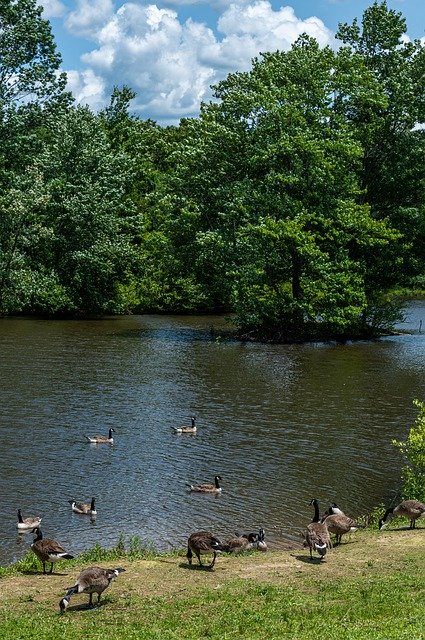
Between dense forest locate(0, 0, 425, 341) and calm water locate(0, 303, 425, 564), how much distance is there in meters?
6.80

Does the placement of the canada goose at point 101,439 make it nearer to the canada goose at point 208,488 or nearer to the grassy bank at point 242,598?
the canada goose at point 208,488

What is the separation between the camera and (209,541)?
17.3 m

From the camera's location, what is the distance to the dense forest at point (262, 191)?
2251 inches

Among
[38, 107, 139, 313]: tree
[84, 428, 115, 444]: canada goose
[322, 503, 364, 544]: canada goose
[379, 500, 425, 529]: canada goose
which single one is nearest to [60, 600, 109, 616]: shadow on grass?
[322, 503, 364, 544]: canada goose

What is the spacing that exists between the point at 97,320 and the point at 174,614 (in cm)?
6053

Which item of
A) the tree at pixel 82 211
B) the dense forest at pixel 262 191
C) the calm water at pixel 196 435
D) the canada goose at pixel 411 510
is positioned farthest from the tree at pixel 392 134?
the canada goose at pixel 411 510

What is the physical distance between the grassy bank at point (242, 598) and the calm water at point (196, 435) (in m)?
3.32

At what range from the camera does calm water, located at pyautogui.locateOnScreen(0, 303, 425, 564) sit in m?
23.1

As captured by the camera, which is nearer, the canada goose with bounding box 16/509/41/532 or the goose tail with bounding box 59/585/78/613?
the goose tail with bounding box 59/585/78/613

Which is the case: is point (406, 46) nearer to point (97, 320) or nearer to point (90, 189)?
point (90, 189)

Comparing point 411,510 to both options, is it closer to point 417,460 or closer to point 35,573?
point 417,460

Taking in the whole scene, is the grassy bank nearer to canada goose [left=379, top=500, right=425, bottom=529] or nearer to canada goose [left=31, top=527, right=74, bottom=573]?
canada goose [left=31, top=527, right=74, bottom=573]

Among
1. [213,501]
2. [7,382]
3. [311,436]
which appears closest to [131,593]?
[213,501]

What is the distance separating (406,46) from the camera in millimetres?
62281
